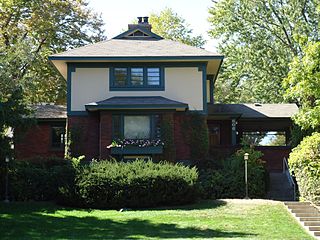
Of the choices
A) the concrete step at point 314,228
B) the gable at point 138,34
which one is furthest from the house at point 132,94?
the concrete step at point 314,228

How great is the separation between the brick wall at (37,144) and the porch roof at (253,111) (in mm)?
9173

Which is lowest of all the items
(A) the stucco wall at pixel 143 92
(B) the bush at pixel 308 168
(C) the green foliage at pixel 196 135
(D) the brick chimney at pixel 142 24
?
(B) the bush at pixel 308 168

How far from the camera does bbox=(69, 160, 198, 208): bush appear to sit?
21562mm

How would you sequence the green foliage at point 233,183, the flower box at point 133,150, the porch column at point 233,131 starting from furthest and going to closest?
the porch column at point 233,131
the flower box at point 133,150
the green foliage at point 233,183

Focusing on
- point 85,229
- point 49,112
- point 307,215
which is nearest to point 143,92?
point 49,112

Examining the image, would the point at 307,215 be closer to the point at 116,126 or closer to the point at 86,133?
the point at 116,126

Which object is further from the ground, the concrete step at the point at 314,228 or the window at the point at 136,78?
the window at the point at 136,78

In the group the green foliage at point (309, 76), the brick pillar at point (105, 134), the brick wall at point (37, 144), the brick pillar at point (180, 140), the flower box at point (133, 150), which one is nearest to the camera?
the green foliage at point (309, 76)

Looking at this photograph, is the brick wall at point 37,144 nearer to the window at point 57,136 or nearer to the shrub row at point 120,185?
the window at point 57,136

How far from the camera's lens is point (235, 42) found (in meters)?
41.3

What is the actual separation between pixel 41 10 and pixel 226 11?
1365 centimetres

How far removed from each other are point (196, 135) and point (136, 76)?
14.2 ft

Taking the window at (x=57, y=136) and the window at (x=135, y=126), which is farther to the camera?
the window at (x=57, y=136)

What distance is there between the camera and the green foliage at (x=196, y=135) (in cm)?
2850
